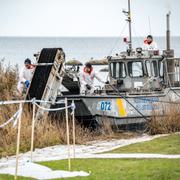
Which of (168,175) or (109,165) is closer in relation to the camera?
(168,175)

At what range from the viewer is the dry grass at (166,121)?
23.2 meters

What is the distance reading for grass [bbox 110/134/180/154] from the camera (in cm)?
1740

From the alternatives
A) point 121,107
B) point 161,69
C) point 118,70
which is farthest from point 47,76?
point 161,69

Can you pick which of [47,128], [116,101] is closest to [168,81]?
[116,101]

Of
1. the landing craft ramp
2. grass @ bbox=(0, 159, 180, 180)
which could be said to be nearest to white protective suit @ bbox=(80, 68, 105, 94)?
the landing craft ramp

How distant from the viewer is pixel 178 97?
2575 centimetres

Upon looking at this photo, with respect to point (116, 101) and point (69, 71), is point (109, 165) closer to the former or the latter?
point (116, 101)

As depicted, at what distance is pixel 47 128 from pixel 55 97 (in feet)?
8.35

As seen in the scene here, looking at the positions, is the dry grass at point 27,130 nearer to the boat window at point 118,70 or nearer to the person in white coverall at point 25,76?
the person in white coverall at point 25,76

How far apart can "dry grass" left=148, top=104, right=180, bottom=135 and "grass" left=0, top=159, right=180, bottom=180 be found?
7807mm

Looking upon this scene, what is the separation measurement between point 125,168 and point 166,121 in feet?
30.7

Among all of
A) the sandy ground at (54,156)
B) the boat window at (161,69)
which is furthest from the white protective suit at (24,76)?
the boat window at (161,69)

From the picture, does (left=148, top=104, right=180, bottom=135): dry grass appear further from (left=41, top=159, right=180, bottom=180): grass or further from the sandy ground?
(left=41, top=159, right=180, bottom=180): grass

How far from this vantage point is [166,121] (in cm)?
2330
